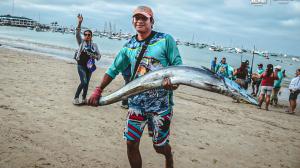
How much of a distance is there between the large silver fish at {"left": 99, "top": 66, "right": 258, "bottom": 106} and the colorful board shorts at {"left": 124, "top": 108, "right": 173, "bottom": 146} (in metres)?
0.30

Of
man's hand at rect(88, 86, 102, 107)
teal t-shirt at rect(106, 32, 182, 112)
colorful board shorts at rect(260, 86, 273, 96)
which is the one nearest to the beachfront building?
colorful board shorts at rect(260, 86, 273, 96)

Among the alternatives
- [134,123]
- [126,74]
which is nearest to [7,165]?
[134,123]

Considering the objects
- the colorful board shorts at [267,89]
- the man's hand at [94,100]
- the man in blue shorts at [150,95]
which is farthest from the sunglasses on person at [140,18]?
the colorful board shorts at [267,89]

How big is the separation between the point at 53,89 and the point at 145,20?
7.30 m

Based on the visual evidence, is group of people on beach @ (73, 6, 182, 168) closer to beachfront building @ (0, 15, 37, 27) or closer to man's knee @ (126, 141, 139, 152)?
man's knee @ (126, 141, 139, 152)

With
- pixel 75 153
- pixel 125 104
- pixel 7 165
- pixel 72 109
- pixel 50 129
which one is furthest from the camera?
pixel 125 104

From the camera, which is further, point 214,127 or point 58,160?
point 214,127

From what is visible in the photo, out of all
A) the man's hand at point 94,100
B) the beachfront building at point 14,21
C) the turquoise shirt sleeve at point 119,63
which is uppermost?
the beachfront building at point 14,21

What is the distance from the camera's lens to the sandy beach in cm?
425

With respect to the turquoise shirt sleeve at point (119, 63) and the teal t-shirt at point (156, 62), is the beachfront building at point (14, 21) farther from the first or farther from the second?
the teal t-shirt at point (156, 62)

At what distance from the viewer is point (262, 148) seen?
19.4 feet

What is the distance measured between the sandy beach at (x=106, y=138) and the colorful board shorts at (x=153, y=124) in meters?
1.24

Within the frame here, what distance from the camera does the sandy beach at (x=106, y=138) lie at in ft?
14.0

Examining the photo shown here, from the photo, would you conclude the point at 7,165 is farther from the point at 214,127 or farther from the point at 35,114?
the point at 214,127
